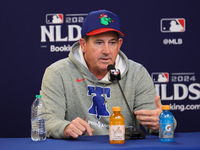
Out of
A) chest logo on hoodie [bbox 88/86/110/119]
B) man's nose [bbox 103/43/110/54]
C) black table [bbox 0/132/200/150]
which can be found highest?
man's nose [bbox 103/43/110/54]

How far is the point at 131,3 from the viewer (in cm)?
333

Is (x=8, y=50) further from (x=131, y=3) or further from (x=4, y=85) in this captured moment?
(x=131, y=3)

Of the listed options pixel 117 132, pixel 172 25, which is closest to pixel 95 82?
pixel 117 132

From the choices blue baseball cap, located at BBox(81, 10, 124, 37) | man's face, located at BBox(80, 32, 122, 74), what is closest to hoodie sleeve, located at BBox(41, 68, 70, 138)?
man's face, located at BBox(80, 32, 122, 74)

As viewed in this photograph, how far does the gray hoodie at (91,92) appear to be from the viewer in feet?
7.93

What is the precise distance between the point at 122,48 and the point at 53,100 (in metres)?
1.20

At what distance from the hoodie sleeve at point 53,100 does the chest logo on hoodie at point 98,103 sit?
0.19m

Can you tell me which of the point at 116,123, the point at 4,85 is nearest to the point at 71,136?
the point at 116,123

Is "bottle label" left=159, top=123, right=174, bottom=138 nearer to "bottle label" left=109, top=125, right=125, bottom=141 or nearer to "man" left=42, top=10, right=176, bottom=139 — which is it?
"bottle label" left=109, top=125, right=125, bottom=141

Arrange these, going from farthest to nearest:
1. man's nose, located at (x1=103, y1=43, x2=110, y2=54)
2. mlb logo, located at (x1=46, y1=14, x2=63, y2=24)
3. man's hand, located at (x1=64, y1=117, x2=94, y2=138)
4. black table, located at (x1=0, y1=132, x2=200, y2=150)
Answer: mlb logo, located at (x1=46, y1=14, x2=63, y2=24)
man's nose, located at (x1=103, y1=43, x2=110, y2=54)
man's hand, located at (x1=64, y1=117, x2=94, y2=138)
black table, located at (x1=0, y1=132, x2=200, y2=150)

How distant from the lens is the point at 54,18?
10.7 ft

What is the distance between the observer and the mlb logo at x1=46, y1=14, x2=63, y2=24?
327 cm

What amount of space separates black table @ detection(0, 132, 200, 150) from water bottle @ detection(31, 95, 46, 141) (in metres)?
0.08

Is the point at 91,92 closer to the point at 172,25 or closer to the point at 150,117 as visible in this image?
the point at 150,117
